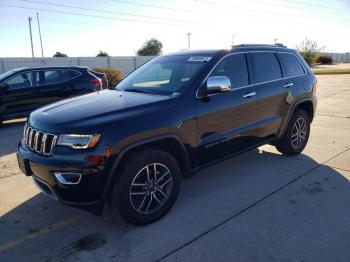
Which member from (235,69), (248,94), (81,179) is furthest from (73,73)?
(81,179)

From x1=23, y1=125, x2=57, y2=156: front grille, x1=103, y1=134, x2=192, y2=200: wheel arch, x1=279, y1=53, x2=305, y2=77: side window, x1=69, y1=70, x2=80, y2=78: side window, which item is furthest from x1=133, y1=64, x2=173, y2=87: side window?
x1=69, y1=70, x2=80, y2=78: side window

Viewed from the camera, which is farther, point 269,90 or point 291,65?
point 291,65

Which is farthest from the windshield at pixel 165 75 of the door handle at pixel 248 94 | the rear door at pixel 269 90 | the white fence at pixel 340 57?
the white fence at pixel 340 57

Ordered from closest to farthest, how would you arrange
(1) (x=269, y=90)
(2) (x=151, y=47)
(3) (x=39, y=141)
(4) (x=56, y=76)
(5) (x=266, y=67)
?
(3) (x=39, y=141), (1) (x=269, y=90), (5) (x=266, y=67), (4) (x=56, y=76), (2) (x=151, y=47)

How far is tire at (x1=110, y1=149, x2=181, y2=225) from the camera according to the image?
3.28m

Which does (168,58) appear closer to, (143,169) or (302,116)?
(143,169)

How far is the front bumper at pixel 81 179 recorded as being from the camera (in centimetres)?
308

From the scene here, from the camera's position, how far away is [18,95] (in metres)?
9.05

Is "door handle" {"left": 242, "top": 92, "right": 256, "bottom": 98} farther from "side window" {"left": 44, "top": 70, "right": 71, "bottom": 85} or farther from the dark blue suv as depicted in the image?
"side window" {"left": 44, "top": 70, "right": 71, "bottom": 85}

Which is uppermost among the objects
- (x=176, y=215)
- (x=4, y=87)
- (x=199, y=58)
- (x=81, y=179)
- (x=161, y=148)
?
(x=199, y=58)

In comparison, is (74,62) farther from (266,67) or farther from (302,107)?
(266,67)

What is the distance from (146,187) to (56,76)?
7.31m

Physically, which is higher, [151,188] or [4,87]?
[4,87]

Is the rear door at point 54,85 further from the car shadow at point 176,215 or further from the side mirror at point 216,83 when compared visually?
the side mirror at point 216,83
